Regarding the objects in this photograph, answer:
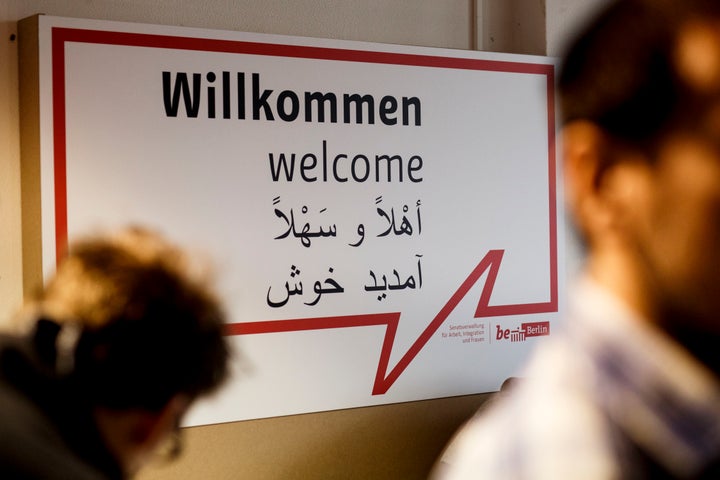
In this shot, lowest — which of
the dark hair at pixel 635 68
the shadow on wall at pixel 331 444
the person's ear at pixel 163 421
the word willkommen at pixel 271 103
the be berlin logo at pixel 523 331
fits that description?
the shadow on wall at pixel 331 444

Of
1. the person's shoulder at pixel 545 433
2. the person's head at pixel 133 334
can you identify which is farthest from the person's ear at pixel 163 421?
the person's shoulder at pixel 545 433

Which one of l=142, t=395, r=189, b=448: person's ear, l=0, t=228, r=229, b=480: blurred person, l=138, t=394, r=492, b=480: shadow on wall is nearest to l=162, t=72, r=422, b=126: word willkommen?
l=138, t=394, r=492, b=480: shadow on wall

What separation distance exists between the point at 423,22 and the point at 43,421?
291cm

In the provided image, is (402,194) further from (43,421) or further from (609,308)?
(609,308)

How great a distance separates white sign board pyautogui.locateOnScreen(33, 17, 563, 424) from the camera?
9.72 ft

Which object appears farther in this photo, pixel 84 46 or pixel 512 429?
pixel 84 46

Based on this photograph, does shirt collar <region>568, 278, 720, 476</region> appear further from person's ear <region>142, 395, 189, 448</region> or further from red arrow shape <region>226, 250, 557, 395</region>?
red arrow shape <region>226, 250, 557, 395</region>

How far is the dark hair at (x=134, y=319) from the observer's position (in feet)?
4.17

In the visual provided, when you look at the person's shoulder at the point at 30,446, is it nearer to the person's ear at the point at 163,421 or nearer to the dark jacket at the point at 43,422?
the dark jacket at the point at 43,422

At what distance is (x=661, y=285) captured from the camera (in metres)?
0.51

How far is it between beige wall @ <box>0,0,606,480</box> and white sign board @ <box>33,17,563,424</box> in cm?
10

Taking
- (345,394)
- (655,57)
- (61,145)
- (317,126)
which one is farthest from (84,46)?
(655,57)

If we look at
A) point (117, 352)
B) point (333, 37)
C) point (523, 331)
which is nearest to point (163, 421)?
point (117, 352)

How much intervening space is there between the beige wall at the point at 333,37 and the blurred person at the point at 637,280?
2699 millimetres
